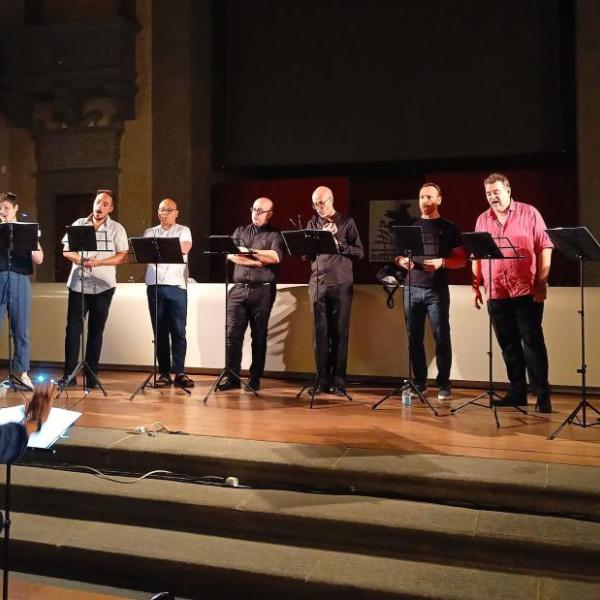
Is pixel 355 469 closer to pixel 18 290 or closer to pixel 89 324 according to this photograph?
pixel 89 324

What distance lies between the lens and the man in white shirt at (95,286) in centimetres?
621

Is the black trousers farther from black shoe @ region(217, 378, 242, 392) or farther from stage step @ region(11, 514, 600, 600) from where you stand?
stage step @ region(11, 514, 600, 600)

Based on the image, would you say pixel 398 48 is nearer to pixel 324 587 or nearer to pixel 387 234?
pixel 387 234

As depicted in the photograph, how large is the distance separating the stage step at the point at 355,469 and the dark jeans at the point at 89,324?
1809mm

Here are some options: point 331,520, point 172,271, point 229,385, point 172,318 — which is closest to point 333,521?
point 331,520

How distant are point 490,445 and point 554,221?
6465mm

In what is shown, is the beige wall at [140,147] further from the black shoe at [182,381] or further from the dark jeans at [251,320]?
the dark jeans at [251,320]

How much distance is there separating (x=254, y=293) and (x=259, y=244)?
40cm

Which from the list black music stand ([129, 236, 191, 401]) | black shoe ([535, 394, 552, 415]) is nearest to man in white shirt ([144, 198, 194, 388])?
Result: black music stand ([129, 236, 191, 401])

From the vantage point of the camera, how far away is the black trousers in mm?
5965

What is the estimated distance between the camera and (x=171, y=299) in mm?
6395

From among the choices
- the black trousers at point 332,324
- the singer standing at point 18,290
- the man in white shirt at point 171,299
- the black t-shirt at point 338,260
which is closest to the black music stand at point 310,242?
the black t-shirt at point 338,260

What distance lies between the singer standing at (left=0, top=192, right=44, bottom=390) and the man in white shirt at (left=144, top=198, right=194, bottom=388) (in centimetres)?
97

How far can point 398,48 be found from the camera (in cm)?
995
